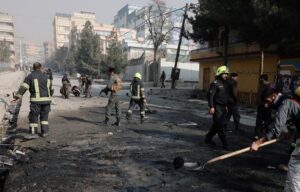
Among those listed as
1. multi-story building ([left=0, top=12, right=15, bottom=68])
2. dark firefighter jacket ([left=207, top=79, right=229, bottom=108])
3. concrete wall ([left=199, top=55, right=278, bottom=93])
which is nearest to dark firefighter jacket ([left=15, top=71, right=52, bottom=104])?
dark firefighter jacket ([left=207, top=79, right=229, bottom=108])

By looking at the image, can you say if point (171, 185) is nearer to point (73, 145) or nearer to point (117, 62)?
point (73, 145)

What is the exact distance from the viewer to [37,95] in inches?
354

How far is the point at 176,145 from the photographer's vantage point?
859 cm

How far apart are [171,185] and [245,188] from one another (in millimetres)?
1117

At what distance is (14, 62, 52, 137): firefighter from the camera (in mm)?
8969

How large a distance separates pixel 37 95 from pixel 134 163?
141 inches

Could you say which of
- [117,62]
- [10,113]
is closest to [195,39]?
[10,113]

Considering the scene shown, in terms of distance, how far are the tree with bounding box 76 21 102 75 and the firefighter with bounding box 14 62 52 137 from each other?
48897mm

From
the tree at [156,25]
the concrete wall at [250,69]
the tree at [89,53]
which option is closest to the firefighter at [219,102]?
the concrete wall at [250,69]

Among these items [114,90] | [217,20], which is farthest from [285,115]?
[217,20]

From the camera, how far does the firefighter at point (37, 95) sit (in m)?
8.97

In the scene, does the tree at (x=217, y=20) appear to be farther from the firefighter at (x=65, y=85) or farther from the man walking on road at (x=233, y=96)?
the firefighter at (x=65, y=85)

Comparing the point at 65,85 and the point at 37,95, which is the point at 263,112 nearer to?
the point at 37,95

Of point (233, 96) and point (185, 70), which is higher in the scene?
point (185, 70)
